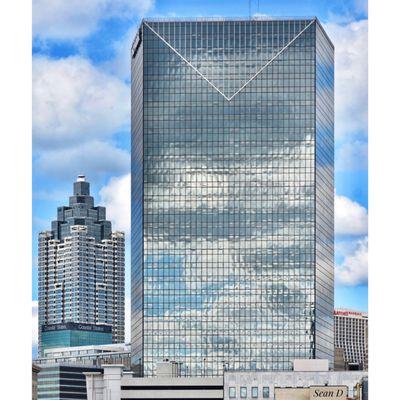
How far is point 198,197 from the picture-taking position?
183000 millimetres

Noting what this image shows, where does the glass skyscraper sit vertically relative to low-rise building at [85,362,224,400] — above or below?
above

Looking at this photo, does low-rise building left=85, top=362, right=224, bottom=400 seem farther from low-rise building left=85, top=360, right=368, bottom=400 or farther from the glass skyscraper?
the glass skyscraper

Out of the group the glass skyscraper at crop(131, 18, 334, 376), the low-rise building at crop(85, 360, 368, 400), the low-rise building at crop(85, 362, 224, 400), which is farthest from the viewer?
the glass skyscraper at crop(131, 18, 334, 376)

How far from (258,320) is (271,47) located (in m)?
33.7

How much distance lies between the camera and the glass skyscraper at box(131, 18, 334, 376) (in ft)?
586

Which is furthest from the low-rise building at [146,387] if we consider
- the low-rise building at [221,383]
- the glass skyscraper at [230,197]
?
the glass skyscraper at [230,197]

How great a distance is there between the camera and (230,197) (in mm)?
184000

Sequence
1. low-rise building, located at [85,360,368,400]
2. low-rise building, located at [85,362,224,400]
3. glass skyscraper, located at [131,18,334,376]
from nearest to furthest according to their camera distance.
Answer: low-rise building, located at [85,360,368,400]
low-rise building, located at [85,362,224,400]
glass skyscraper, located at [131,18,334,376]

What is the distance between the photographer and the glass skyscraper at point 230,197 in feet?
586

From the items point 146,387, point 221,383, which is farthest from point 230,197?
point 146,387

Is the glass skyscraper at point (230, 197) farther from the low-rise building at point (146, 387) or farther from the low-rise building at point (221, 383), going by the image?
the low-rise building at point (146, 387)

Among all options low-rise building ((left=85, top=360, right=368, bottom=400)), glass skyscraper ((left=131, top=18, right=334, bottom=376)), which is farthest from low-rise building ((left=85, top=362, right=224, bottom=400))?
glass skyscraper ((left=131, top=18, right=334, bottom=376))
